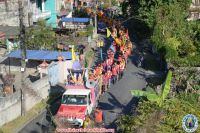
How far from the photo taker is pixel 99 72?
32469 mm

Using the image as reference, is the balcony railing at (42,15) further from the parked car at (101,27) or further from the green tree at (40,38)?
the green tree at (40,38)

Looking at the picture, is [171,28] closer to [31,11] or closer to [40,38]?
[40,38]

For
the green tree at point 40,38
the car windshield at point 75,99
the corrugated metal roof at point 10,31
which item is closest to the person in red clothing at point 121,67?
the green tree at point 40,38

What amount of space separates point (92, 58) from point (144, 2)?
9.87 metres

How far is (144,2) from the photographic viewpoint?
48.3m

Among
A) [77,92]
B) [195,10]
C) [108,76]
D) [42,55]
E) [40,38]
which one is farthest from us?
[195,10]

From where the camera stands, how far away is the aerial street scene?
2531 centimetres

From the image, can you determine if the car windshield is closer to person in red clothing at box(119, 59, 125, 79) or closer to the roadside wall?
the roadside wall

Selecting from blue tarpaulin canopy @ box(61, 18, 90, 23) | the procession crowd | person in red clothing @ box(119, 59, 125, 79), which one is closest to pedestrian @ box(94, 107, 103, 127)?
the procession crowd

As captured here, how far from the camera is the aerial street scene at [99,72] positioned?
83.0 ft

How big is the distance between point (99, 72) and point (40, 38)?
11193 millimetres

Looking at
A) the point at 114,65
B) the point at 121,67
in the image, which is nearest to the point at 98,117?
the point at 114,65

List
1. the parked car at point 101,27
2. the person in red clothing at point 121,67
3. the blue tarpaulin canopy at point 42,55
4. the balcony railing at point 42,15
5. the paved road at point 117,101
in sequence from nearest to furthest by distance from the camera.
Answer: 1. the paved road at point 117,101
2. the blue tarpaulin canopy at point 42,55
3. the person in red clothing at point 121,67
4. the balcony railing at point 42,15
5. the parked car at point 101,27

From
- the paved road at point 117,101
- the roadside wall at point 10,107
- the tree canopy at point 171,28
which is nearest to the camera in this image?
the roadside wall at point 10,107
